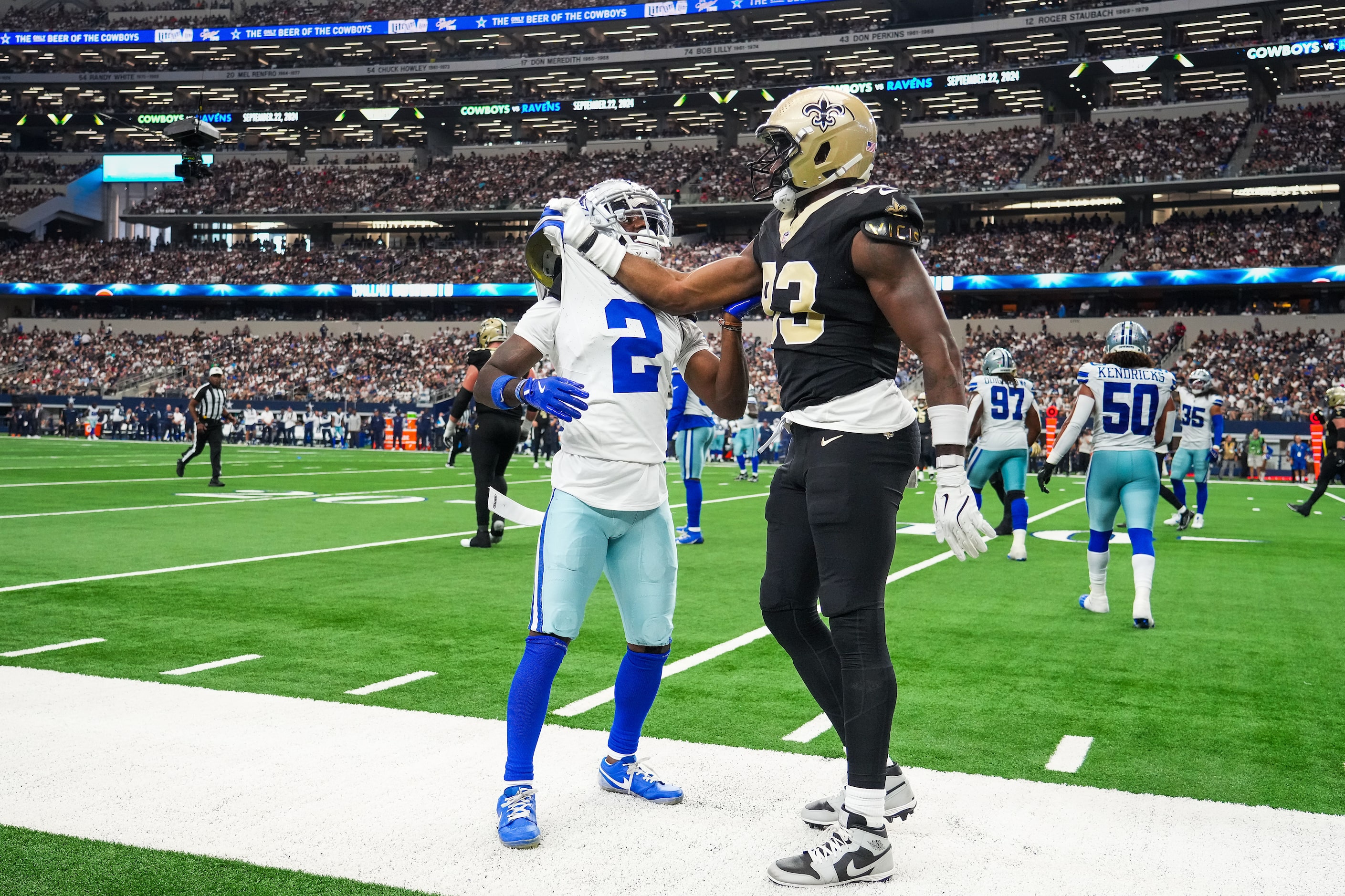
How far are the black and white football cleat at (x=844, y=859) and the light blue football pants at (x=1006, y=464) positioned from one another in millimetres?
7871

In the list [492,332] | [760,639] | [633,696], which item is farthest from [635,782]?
[492,332]

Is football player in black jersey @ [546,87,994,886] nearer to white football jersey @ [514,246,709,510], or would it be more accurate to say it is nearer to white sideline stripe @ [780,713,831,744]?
white football jersey @ [514,246,709,510]

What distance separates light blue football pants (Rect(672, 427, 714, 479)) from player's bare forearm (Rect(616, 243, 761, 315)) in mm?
7359

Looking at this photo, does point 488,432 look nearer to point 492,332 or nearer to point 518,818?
point 492,332

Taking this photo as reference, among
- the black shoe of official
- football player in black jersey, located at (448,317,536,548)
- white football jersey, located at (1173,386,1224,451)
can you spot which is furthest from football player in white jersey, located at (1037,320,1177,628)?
white football jersey, located at (1173,386,1224,451)

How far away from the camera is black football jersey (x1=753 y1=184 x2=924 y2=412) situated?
3062 mm

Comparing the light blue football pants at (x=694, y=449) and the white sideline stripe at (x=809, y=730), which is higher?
the light blue football pants at (x=694, y=449)

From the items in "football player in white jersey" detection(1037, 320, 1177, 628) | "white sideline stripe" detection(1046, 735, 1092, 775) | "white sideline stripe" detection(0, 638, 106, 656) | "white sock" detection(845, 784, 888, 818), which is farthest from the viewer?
"football player in white jersey" detection(1037, 320, 1177, 628)

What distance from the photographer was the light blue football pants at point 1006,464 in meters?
10.5

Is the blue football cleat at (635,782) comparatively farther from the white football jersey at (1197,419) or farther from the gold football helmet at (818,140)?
the white football jersey at (1197,419)

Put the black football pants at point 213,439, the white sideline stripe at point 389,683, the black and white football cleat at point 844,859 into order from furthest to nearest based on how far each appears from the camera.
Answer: the black football pants at point 213,439
the white sideline stripe at point 389,683
the black and white football cleat at point 844,859

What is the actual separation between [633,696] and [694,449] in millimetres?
7534

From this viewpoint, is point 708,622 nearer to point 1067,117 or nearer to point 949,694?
point 949,694

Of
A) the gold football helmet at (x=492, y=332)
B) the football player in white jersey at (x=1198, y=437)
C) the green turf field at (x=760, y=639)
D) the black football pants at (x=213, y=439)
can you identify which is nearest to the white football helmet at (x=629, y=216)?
the green turf field at (x=760, y=639)
